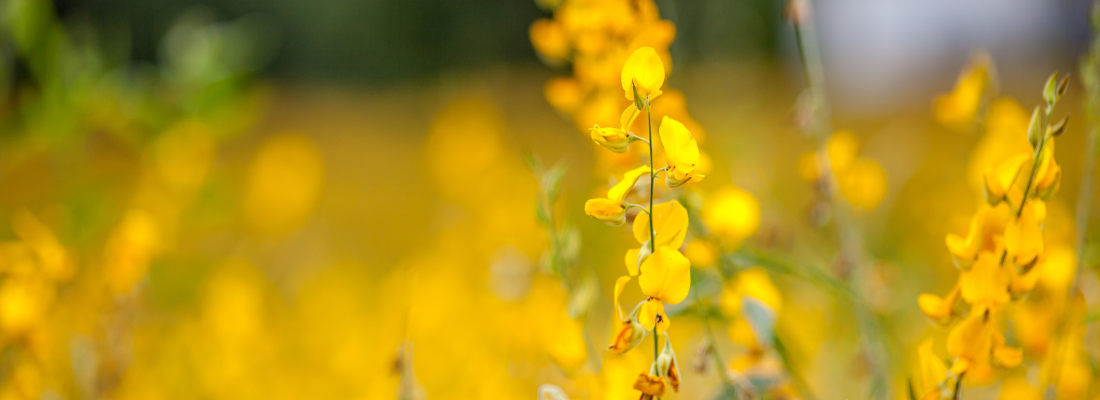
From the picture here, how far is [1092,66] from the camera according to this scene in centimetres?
19

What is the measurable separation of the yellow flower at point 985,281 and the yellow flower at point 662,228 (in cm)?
7

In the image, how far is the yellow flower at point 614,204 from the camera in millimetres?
148

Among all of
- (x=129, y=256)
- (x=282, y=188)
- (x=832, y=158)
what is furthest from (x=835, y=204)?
(x=282, y=188)

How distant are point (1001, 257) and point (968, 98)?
0.10 meters

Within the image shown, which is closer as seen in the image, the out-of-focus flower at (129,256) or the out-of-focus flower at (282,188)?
the out-of-focus flower at (129,256)

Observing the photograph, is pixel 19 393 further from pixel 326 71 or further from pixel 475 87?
pixel 326 71

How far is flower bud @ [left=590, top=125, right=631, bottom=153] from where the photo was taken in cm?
15

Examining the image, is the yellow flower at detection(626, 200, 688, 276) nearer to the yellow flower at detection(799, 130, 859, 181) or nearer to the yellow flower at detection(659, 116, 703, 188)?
the yellow flower at detection(659, 116, 703, 188)

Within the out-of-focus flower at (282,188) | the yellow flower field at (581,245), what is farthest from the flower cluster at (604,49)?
the out-of-focus flower at (282,188)

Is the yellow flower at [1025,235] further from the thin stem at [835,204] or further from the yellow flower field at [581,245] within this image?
the thin stem at [835,204]

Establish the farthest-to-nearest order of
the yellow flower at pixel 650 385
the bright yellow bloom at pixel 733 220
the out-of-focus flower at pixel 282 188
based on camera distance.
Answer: the out-of-focus flower at pixel 282 188 → the bright yellow bloom at pixel 733 220 → the yellow flower at pixel 650 385

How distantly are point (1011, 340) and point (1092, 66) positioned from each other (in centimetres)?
12

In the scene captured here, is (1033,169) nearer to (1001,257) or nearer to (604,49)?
(1001,257)

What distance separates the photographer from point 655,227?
6.1 inches
